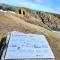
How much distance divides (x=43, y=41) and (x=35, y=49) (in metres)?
0.85

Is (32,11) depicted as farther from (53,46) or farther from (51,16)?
(53,46)

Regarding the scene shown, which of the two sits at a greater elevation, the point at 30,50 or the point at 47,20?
the point at 30,50

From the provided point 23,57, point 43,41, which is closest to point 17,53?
point 23,57

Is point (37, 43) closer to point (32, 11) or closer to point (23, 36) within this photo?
point (23, 36)

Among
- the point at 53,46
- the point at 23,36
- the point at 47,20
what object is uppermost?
the point at 23,36

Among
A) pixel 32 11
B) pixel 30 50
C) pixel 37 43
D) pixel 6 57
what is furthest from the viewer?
pixel 32 11

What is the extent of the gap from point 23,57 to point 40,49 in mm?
708

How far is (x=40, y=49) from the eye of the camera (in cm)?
665

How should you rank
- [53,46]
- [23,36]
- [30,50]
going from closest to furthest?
1. [30,50]
2. [23,36]
3. [53,46]

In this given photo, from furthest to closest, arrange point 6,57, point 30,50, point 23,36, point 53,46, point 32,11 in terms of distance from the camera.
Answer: point 32,11, point 53,46, point 23,36, point 30,50, point 6,57

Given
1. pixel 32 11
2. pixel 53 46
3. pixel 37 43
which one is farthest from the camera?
pixel 32 11

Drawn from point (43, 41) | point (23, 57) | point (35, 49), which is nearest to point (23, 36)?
point (43, 41)

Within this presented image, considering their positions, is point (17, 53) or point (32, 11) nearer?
point (17, 53)

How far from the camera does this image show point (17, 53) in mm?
6344
